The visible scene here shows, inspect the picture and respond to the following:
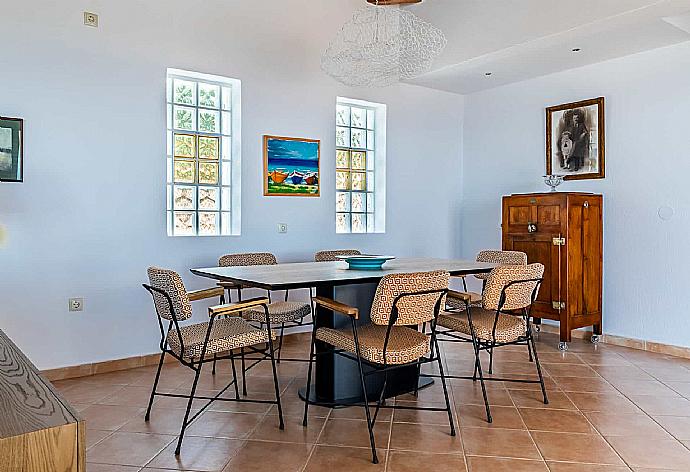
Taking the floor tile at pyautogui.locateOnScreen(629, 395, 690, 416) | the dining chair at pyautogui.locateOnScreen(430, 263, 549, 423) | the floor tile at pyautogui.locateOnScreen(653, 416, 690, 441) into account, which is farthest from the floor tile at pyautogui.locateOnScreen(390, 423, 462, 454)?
the floor tile at pyautogui.locateOnScreen(629, 395, 690, 416)

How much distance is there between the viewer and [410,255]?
632cm

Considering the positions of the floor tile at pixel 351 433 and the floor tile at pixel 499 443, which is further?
the floor tile at pixel 351 433

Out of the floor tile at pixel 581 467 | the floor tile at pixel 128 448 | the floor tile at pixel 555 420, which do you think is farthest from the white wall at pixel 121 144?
the floor tile at pixel 581 467

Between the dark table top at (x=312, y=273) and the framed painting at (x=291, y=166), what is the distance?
1.37m

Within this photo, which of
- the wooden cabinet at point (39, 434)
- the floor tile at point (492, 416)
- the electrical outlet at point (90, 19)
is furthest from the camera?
the electrical outlet at point (90, 19)

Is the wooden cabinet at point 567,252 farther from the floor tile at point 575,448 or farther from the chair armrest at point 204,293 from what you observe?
the chair armrest at point 204,293

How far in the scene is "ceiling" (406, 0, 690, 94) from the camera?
418cm

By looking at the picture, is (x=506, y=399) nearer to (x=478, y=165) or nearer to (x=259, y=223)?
(x=259, y=223)

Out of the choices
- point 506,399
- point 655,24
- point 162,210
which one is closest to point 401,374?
point 506,399

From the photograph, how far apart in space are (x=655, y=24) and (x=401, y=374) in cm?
322

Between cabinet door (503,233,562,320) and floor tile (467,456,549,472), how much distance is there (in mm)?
2645

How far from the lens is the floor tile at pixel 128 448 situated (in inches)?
106

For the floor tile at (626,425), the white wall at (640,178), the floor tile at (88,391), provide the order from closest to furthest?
1. the floor tile at (626,425)
2. the floor tile at (88,391)
3. the white wall at (640,178)

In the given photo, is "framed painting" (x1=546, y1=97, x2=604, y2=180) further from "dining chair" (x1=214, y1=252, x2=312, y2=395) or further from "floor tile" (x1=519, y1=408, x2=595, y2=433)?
"dining chair" (x1=214, y1=252, x2=312, y2=395)
